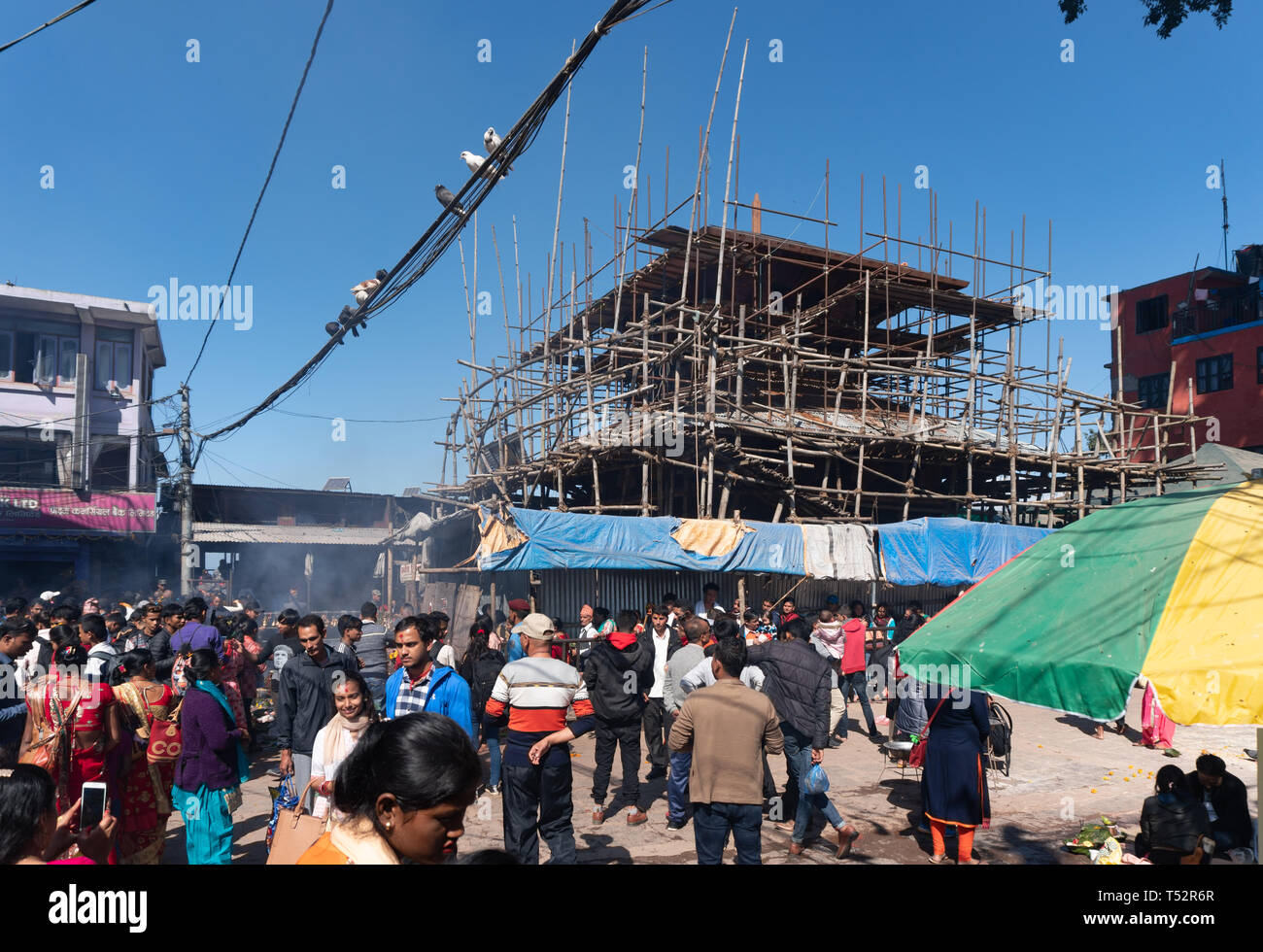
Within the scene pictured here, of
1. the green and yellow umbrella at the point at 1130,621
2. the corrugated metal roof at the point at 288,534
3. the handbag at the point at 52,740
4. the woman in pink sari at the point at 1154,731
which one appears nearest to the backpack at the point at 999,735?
the woman in pink sari at the point at 1154,731

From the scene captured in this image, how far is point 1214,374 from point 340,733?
117 feet

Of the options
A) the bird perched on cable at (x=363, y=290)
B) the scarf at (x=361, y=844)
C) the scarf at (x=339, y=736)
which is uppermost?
the bird perched on cable at (x=363, y=290)

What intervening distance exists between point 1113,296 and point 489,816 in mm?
35786

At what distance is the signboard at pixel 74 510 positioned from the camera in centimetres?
2438

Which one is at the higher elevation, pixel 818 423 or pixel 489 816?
pixel 818 423

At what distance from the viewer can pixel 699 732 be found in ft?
16.3

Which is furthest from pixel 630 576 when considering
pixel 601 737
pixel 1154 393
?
pixel 1154 393

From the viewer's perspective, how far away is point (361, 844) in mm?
1900

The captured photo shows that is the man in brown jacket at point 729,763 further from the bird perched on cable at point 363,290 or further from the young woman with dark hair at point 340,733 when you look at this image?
the bird perched on cable at point 363,290

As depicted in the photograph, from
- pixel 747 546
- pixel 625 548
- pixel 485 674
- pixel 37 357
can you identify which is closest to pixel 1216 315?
pixel 747 546

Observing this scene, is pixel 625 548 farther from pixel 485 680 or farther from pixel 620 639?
pixel 620 639

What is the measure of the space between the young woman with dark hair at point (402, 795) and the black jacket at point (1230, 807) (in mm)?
5819

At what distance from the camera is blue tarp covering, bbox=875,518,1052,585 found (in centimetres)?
1655
